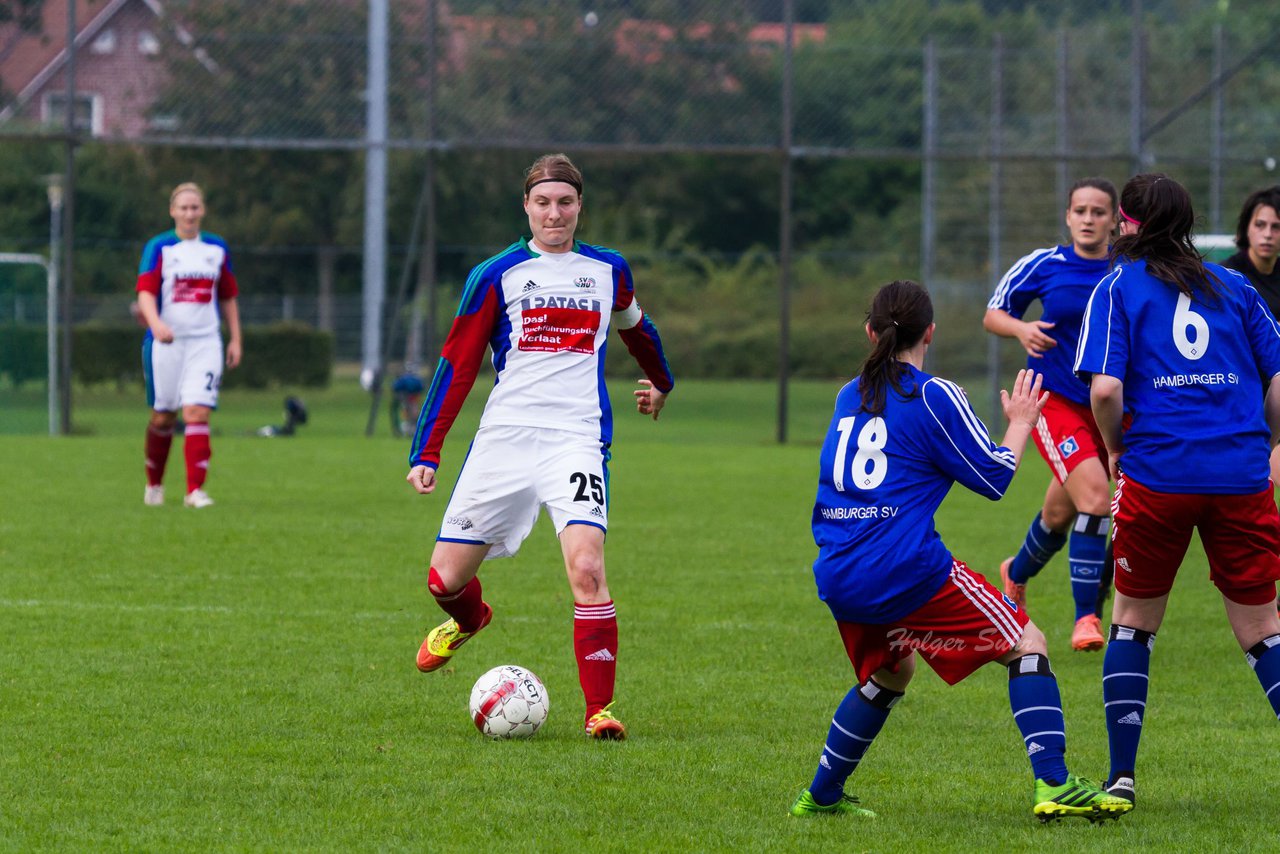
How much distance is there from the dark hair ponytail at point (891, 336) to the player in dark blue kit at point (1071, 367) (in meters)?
2.81

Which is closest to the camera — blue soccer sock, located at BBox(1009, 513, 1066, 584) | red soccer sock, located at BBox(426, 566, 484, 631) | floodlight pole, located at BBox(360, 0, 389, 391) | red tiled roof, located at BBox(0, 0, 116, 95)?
red soccer sock, located at BBox(426, 566, 484, 631)

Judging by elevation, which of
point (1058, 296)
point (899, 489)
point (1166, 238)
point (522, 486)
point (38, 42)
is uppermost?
point (38, 42)

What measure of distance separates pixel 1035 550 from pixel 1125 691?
10.5ft

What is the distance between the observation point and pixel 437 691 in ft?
21.1

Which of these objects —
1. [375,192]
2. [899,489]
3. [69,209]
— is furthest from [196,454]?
[375,192]

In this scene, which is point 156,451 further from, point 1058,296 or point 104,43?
point 104,43

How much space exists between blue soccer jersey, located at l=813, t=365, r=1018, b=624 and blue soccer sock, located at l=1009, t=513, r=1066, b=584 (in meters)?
3.49

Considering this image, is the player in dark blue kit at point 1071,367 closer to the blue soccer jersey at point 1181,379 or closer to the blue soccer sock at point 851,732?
the blue soccer jersey at point 1181,379

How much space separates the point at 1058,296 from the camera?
750cm

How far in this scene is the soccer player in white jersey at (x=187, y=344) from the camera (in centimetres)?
1195

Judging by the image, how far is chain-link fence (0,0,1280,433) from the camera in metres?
19.0

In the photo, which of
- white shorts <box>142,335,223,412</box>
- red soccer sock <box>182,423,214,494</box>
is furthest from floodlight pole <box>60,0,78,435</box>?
red soccer sock <box>182,423,214,494</box>

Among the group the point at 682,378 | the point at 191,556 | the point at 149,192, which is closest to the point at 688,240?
the point at 682,378

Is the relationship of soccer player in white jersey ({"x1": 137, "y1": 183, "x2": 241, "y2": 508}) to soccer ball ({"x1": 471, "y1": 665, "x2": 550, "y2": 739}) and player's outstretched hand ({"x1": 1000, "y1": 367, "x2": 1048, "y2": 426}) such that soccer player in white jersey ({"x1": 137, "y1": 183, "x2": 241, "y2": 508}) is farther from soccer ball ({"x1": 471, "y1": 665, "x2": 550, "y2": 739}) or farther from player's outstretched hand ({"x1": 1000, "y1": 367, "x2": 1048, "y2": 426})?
player's outstretched hand ({"x1": 1000, "y1": 367, "x2": 1048, "y2": 426})
